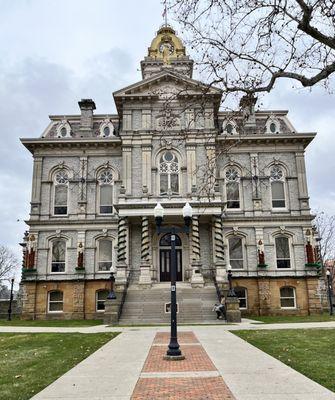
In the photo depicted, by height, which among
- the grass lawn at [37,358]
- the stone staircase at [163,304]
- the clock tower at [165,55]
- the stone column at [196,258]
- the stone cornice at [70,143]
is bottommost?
the grass lawn at [37,358]

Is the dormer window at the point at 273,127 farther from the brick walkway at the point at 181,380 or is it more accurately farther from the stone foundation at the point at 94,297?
the brick walkway at the point at 181,380

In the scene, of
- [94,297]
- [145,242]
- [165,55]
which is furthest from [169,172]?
[165,55]

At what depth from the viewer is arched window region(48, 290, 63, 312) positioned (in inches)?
1228

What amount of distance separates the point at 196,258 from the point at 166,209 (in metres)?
3.80

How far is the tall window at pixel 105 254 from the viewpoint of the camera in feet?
105

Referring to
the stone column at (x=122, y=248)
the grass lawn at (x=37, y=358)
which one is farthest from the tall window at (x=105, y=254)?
the grass lawn at (x=37, y=358)

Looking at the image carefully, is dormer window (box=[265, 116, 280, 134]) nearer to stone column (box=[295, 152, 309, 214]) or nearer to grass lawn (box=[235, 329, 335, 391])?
stone column (box=[295, 152, 309, 214])

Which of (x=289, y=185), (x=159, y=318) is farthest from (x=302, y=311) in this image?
(x=159, y=318)

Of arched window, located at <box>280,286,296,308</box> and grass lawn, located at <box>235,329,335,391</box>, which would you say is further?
arched window, located at <box>280,286,296,308</box>

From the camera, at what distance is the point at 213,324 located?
72.4ft

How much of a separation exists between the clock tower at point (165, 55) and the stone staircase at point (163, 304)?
23289 mm

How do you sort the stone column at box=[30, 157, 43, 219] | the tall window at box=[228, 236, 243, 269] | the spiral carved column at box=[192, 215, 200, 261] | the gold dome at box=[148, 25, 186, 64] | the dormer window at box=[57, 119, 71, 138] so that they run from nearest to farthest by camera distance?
1. the spiral carved column at box=[192, 215, 200, 261]
2. the tall window at box=[228, 236, 243, 269]
3. the stone column at box=[30, 157, 43, 219]
4. the dormer window at box=[57, 119, 71, 138]
5. the gold dome at box=[148, 25, 186, 64]

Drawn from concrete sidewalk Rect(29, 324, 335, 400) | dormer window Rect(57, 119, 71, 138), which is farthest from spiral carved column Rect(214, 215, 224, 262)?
concrete sidewalk Rect(29, 324, 335, 400)

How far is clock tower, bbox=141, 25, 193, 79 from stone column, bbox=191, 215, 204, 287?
18902 millimetres
